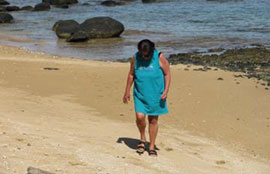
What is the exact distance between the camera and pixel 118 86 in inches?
482

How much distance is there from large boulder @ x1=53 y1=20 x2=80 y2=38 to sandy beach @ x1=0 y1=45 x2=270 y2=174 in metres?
11.1

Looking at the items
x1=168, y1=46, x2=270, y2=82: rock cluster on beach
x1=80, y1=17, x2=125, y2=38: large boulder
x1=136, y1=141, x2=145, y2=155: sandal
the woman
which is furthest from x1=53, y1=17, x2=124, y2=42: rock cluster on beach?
the woman

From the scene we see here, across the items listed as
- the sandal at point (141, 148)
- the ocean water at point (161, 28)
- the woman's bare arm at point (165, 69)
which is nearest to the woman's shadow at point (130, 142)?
the sandal at point (141, 148)

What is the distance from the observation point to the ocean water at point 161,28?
22459 millimetres

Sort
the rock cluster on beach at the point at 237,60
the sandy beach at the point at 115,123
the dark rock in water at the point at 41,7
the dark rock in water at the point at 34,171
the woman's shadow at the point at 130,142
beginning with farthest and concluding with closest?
the dark rock in water at the point at 41,7 → the rock cluster on beach at the point at 237,60 → the woman's shadow at the point at 130,142 → the sandy beach at the point at 115,123 → the dark rock in water at the point at 34,171

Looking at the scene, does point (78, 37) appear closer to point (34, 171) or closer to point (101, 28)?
point (101, 28)

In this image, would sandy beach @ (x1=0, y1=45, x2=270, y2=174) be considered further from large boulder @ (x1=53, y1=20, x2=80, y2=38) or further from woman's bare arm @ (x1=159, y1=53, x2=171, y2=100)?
large boulder @ (x1=53, y1=20, x2=80, y2=38)

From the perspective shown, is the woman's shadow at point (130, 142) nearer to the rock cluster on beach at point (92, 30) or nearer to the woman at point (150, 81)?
the woman at point (150, 81)

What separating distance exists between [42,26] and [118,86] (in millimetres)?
20120

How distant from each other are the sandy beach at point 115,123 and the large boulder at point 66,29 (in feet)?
36.5

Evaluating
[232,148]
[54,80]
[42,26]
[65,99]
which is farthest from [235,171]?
[42,26]

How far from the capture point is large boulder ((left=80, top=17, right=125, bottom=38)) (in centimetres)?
2559

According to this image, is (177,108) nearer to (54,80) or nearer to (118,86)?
(118,86)

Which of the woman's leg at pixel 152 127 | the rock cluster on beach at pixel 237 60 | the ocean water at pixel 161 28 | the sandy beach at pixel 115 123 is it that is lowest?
the ocean water at pixel 161 28
